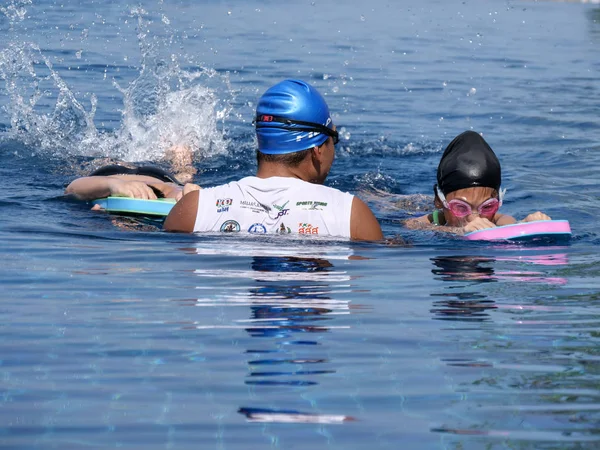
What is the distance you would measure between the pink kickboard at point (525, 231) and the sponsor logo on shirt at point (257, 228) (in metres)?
1.56

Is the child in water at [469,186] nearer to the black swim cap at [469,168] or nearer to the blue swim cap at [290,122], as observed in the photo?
the black swim cap at [469,168]

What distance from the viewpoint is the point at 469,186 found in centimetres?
680

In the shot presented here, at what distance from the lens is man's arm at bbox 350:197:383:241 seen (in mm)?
5656

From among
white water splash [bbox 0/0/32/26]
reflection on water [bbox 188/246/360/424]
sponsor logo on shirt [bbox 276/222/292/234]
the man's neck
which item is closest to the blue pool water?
reflection on water [bbox 188/246/360/424]

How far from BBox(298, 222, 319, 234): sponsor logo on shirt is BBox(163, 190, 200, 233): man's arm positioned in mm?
629

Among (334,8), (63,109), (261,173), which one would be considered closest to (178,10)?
(334,8)

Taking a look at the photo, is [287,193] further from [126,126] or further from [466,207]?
[126,126]

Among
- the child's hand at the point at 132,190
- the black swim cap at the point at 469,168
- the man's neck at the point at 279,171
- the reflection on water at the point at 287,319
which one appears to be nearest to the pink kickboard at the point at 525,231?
the black swim cap at the point at 469,168

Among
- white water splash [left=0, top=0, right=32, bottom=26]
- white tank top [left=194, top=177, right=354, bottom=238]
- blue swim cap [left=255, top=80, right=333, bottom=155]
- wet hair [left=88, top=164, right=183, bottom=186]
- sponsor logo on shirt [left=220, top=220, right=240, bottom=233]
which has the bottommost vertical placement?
white water splash [left=0, top=0, right=32, bottom=26]

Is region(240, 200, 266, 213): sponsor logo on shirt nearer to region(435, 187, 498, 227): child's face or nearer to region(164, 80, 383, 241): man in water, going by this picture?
region(164, 80, 383, 241): man in water

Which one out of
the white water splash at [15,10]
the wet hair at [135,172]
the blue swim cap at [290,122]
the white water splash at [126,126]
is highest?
the blue swim cap at [290,122]

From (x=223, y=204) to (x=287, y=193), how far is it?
0.39 meters

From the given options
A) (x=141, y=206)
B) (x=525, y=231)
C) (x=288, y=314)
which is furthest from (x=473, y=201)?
(x=288, y=314)

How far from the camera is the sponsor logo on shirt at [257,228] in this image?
5.68m
